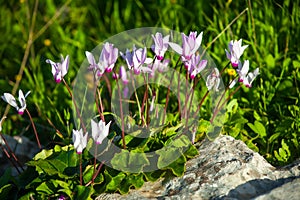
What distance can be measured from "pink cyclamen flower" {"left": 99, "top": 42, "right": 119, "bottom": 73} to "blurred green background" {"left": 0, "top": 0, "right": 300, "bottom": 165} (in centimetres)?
44

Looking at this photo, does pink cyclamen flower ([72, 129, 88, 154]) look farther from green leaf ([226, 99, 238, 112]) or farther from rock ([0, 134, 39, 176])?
rock ([0, 134, 39, 176])

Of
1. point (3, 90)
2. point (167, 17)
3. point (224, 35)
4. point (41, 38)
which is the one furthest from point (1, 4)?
point (224, 35)

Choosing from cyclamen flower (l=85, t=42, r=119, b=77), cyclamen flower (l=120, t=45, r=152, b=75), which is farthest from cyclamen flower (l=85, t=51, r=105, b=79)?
cyclamen flower (l=120, t=45, r=152, b=75)

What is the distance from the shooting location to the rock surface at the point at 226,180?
2207mm

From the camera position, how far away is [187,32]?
3.72 metres

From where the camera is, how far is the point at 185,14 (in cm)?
417

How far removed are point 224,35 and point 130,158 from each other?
1.35 metres

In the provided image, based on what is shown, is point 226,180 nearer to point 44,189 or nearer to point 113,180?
point 113,180

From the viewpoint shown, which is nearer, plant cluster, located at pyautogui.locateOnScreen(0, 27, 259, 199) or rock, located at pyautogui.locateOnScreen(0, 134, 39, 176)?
plant cluster, located at pyautogui.locateOnScreen(0, 27, 259, 199)

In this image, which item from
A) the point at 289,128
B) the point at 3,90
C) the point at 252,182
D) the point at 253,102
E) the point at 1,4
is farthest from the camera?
the point at 1,4

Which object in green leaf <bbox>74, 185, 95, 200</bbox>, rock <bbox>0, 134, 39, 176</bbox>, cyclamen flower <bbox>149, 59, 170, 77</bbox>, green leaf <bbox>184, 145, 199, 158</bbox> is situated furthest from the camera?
rock <bbox>0, 134, 39, 176</bbox>

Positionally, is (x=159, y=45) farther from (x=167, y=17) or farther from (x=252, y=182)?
(x=167, y=17)

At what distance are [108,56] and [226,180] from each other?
717 mm

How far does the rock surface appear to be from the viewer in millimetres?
2207
